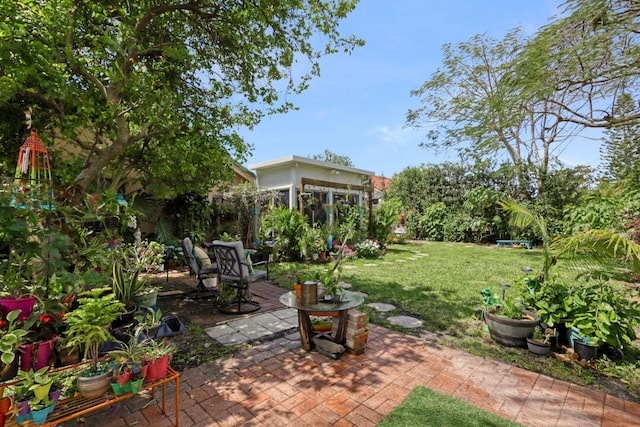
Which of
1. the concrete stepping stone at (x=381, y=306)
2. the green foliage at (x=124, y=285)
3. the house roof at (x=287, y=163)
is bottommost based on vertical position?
the concrete stepping stone at (x=381, y=306)

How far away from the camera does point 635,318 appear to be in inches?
112

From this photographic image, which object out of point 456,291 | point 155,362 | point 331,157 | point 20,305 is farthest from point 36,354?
point 331,157

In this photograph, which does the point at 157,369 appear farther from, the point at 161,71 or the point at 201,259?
the point at 161,71

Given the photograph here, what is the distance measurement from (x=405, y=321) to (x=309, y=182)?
576cm

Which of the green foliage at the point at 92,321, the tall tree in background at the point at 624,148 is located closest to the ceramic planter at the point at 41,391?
the green foliage at the point at 92,321

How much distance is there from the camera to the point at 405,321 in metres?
4.14

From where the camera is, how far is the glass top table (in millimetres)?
2924

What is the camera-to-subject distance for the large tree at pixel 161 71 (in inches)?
128

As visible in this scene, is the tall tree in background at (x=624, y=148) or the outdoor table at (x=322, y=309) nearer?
the outdoor table at (x=322, y=309)

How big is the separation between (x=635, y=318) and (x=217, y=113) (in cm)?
629

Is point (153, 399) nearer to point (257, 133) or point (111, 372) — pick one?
point (111, 372)

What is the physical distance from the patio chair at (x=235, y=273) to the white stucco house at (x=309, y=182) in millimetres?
4957

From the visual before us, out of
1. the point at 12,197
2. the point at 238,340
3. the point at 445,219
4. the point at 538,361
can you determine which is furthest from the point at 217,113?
the point at 445,219

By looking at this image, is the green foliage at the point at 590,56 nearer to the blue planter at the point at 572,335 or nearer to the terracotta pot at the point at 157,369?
the blue planter at the point at 572,335
